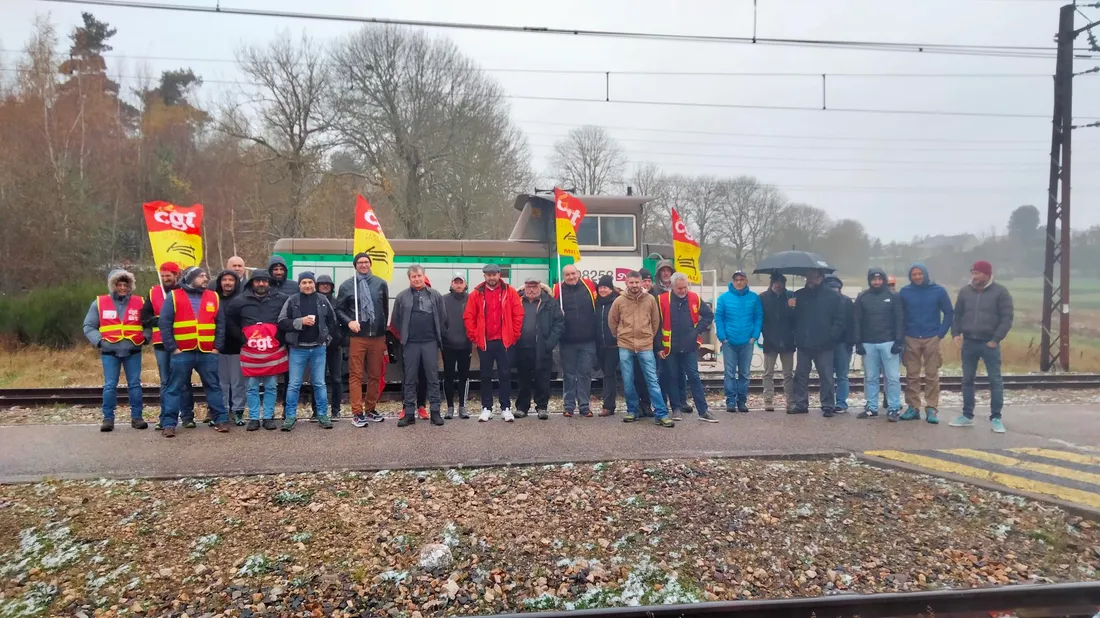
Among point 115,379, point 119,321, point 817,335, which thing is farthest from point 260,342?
point 817,335

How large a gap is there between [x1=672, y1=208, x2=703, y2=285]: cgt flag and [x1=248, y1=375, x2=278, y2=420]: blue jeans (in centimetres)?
693

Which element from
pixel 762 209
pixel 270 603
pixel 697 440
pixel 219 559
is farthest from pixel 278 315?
pixel 762 209

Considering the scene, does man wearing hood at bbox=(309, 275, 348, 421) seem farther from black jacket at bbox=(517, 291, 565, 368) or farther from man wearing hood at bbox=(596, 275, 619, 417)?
man wearing hood at bbox=(596, 275, 619, 417)

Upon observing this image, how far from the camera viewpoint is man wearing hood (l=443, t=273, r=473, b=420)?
7445 millimetres

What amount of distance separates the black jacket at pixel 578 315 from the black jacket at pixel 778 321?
2.46 meters

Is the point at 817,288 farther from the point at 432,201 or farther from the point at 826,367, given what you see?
the point at 432,201

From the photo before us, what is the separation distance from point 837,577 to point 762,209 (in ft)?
125

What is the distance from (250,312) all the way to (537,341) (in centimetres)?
342

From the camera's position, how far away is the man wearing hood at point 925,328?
766 centimetres

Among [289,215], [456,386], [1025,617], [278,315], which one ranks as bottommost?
[1025,617]

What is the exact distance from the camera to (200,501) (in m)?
4.98

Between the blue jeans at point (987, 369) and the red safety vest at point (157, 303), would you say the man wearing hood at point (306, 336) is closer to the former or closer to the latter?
the red safety vest at point (157, 303)

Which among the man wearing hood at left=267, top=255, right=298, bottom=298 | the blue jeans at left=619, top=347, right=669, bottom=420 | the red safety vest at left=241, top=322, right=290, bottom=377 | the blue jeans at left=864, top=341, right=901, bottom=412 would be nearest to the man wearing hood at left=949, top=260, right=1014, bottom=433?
the blue jeans at left=864, top=341, right=901, bottom=412

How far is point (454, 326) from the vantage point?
7.45 m
